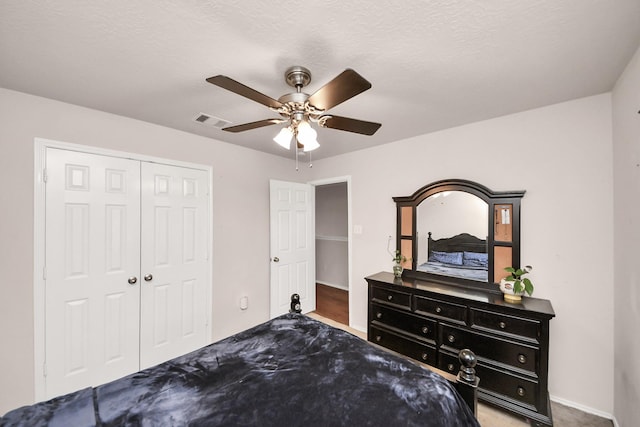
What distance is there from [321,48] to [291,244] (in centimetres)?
273

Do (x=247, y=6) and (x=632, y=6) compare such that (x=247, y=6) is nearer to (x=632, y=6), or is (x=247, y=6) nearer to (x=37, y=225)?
(x=632, y=6)

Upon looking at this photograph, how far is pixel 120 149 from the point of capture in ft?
7.70

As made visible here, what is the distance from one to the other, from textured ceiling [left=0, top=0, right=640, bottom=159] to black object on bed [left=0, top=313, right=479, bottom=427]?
1.76 m

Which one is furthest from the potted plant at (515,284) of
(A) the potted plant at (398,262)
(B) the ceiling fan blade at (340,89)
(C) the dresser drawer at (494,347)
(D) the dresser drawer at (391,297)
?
(B) the ceiling fan blade at (340,89)

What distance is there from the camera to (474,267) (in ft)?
8.04

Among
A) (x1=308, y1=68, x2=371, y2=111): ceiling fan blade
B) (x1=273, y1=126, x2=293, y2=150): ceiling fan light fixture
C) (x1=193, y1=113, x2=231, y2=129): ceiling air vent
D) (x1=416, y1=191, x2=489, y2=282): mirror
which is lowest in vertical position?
(x1=416, y1=191, x2=489, y2=282): mirror

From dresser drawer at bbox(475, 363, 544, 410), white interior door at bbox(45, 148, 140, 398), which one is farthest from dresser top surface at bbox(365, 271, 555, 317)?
white interior door at bbox(45, 148, 140, 398)

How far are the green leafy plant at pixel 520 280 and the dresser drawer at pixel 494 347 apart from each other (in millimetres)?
411

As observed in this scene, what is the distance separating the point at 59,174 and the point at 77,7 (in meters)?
1.51

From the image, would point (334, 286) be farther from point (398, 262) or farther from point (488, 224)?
point (488, 224)

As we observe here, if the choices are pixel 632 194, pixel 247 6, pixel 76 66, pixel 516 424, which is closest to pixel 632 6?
pixel 632 194

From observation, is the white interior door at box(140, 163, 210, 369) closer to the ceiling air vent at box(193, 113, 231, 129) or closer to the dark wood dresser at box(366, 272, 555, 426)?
the ceiling air vent at box(193, 113, 231, 129)

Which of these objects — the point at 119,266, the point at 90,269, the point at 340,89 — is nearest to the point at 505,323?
the point at 340,89

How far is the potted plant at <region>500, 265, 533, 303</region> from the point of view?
79.7 inches
